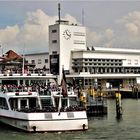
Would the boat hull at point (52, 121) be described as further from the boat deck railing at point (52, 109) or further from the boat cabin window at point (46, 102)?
the boat cabin window at point (46, 102)

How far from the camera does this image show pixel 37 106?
42.8 metres

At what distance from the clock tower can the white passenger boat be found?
8541 cm

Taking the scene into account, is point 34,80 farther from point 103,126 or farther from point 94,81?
point 94,81

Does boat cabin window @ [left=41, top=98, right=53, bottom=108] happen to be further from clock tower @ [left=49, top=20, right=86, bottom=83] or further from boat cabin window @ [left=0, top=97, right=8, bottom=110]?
clock tower @ [left=49, top=20, right=86, bottom=83]

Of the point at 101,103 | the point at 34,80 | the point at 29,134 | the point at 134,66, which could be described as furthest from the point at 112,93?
the point at 29,134

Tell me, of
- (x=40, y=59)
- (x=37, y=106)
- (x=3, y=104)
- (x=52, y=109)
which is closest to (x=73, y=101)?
(x=37, y=106)

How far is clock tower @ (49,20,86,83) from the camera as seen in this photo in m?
134

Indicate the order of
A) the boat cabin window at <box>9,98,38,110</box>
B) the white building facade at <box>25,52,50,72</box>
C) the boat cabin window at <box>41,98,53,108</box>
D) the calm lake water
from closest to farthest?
1. the calm lake water
2. the boat cabin window at <box>9,98,38,110</box>
3. the boat cabin window at <box>41,98,53,108</box>
4. the white building facade at <box>25,52,50,72</box>

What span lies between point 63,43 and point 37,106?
92.6 meters

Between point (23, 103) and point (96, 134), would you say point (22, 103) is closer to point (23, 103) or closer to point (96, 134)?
point (23, 103)

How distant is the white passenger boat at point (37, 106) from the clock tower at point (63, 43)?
3362 inches

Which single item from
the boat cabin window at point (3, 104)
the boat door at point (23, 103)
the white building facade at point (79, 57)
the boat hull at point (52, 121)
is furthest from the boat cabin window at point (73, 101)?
the white building facade at point (79, 57)

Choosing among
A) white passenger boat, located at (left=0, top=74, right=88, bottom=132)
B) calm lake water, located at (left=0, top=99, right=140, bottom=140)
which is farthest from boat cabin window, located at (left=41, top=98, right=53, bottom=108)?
calm lake water, located at (left=0, top=99, right=140, bottom=140)

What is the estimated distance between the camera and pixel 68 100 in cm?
4350
